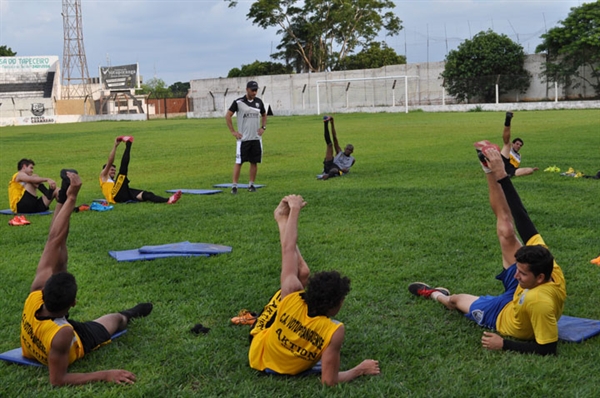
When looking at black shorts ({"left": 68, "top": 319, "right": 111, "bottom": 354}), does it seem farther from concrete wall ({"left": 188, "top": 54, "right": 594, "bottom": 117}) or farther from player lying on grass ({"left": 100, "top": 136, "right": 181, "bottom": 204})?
Result: concrete wall ({"left": 188, "top": 54, "right": 594, "bottom": 117})

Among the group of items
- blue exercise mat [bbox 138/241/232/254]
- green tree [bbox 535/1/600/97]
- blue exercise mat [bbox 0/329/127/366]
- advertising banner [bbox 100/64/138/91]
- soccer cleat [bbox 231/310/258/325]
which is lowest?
blue exercise mat [bbox 0/329/127/366]

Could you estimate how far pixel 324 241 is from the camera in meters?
7.66

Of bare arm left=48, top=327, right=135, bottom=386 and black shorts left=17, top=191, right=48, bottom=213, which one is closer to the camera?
bare arm left=48, top=327, right=135, bottom=386

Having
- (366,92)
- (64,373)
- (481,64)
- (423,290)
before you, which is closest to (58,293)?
(64,373)

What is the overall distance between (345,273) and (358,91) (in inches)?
1813

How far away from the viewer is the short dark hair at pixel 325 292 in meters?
3.92

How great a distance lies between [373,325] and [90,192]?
30.7ft

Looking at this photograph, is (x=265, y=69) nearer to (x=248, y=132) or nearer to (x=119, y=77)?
(x=119, y=77)

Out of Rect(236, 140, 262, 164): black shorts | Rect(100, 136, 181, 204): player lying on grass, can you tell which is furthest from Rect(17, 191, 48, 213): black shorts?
Rect(236, 140, 262, 164): black shorts

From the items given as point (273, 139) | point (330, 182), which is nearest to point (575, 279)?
point (330, 182)

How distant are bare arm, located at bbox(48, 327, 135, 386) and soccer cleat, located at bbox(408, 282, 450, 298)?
257cm

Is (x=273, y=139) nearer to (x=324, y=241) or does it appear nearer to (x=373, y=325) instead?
(x=324, y=241)

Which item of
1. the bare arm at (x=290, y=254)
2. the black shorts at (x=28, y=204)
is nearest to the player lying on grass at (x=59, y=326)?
the bare arm at (x=290, y=254)

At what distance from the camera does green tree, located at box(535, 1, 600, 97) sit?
3975 centimetres
